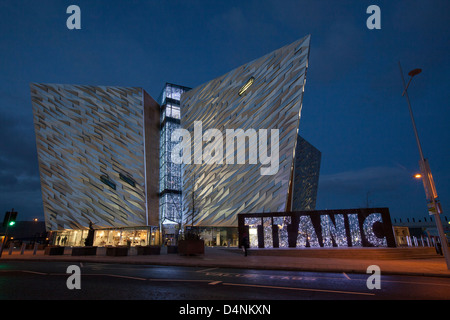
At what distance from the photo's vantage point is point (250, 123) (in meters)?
32.4

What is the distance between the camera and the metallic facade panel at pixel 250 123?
1096 inches

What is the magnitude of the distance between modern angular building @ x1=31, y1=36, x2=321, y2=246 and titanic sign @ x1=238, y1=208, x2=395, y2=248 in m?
5.82

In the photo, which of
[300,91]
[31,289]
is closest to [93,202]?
[300,91]

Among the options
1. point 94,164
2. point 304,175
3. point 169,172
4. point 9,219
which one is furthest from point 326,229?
point 94,164

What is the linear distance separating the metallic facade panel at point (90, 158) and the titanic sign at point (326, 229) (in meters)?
23.6

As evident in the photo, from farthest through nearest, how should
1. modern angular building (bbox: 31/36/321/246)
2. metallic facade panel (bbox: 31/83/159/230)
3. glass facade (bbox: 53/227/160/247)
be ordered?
1. glass facade (bbox: 53/227/160/247)
2. metallic facade panel (bbox: 31/83/159/230)
3. modern angular building (bbox: 31/36/321/246)

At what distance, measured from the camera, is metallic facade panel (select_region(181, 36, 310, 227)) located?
1096 inches

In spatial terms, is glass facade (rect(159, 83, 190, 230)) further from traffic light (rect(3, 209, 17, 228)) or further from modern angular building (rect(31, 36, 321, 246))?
traffic light (rect(3, 209, 17, 228))

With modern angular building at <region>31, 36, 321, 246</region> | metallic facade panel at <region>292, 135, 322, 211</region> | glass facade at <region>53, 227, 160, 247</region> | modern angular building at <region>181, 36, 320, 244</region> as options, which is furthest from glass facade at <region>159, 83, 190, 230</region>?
metallic facade panel at <region>292, 135, 322, 211</region>

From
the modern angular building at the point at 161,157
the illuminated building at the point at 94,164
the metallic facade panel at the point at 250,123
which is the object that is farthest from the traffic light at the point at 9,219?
the illuminated building at the point at 94,164
